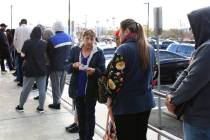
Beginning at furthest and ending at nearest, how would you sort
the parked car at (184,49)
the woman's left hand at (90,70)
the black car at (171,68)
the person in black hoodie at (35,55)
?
1. the parked car at (184,49)
2. the black car at (171,68)
3. the person in black hoodie at (35,55)
4. the woman's left hand at (90,70)

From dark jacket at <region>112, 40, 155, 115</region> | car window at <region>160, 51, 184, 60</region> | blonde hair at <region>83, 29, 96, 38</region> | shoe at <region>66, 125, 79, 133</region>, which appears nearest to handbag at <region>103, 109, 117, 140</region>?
dark jacket at <region>112, 40, 155, 115</region>

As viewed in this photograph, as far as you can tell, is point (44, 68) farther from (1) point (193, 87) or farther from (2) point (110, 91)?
(1) point (193, 87)

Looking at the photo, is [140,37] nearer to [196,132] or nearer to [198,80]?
[198,80]

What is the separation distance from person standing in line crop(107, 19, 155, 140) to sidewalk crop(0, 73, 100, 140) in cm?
194

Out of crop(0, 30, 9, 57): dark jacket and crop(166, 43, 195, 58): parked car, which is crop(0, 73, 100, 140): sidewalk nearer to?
crop(0, 30, 9, 57): dark jacket

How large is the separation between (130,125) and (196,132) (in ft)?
3.20

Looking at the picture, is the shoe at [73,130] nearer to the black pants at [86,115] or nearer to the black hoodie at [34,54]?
the black pants at [86,115]

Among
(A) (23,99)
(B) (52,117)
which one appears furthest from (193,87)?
(A) (23,99)

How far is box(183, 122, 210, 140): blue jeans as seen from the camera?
2.90 m

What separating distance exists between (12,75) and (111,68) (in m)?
9.83

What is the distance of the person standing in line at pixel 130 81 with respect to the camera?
3.58 meters

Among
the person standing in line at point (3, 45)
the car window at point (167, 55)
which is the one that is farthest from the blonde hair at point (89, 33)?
the car window at point (167, 55)

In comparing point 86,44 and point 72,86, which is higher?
point 86,44

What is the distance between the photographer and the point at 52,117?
7000mm
